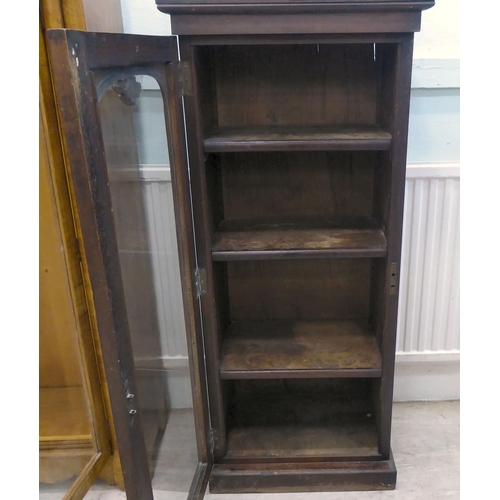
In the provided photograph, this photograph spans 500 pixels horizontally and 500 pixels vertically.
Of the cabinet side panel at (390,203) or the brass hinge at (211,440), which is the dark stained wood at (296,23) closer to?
the cabinet side panel at (390,203)

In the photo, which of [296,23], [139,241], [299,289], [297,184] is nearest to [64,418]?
[139,241]

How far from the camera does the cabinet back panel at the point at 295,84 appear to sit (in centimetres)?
135

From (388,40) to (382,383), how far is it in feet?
2.99

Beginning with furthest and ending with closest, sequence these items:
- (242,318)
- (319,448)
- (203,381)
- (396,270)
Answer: (242,318) < (319,448) < (203,381) < (396,270)

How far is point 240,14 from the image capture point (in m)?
1.05

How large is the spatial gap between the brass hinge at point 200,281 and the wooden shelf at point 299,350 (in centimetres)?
24

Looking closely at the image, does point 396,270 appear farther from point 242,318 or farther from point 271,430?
point 271,430

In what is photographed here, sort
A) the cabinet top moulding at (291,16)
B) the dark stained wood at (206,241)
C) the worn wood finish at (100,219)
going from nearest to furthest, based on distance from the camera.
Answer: the worn wood finish at (100,219) < the cabinet top moulding at (291,16) < the dark stained wood at (206,241)

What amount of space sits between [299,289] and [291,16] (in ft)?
2.75

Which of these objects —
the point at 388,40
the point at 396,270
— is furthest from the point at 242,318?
the point at 388,40

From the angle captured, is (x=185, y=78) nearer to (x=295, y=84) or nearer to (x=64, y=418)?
(x=295, y=84)

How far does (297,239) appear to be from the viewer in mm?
1323

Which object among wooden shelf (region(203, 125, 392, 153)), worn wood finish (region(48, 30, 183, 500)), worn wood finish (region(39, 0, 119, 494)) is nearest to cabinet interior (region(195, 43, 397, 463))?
wooden shelf (region(203, 125, 392, 153))

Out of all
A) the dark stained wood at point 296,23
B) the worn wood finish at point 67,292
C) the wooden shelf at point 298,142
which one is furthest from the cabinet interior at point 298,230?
the worn wood finish at point 67,292
